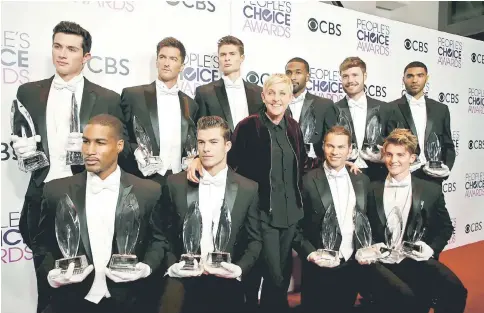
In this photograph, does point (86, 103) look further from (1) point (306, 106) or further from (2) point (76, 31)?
(1) point (306, 106)

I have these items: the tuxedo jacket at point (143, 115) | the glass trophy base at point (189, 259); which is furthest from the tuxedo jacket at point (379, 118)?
the glass trophy base at point (189, 259)

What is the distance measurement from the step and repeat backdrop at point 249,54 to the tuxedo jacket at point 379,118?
34cm

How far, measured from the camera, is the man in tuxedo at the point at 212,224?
88.6 inches

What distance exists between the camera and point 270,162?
252 centimetres

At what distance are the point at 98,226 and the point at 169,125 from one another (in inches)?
27.8

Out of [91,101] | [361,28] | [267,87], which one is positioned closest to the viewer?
[91,101]

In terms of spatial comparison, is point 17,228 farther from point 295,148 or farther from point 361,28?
point 361,28

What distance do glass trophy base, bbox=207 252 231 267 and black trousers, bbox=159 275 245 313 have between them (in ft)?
0.38

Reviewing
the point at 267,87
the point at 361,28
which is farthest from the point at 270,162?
the point at 361,28

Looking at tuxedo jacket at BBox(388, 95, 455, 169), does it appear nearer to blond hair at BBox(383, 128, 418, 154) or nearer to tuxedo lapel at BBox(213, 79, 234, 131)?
blond hair at BBox(383, 128, 418, 154)

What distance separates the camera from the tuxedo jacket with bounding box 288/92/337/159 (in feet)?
9.47

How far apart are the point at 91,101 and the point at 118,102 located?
159 mm

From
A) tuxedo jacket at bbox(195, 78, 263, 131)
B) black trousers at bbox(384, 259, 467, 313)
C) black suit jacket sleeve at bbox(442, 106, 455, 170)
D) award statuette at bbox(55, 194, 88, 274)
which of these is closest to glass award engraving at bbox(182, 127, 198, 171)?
Answer: tuxedo jacket at bbox(195, 78, 263, 131)

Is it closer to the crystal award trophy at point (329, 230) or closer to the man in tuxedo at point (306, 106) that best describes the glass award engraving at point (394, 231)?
the crystal award trophy at point (329, 230)
